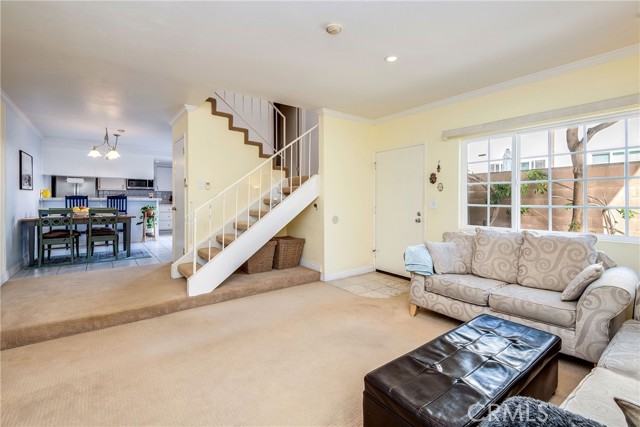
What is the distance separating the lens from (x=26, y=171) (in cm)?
479

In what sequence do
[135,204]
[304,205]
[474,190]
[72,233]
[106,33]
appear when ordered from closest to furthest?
[106,33]
[474,190]
[304,205]
[72,233]
[135,204]

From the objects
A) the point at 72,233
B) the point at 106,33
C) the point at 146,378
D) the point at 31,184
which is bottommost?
the point at 146,378

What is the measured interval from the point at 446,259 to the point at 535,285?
760mm

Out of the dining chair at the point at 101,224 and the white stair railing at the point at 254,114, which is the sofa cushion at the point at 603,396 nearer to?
the white stair railing at the point at 254,114

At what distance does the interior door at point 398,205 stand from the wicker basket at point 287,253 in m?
1.29

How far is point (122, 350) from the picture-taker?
2.37 m

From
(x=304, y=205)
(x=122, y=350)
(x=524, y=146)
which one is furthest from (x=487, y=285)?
(x=122, y=350)

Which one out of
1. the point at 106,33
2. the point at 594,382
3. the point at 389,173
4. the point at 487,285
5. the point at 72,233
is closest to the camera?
the point at 594,382

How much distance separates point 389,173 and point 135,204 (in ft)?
20.6

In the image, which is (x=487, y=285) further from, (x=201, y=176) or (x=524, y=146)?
(x=201, y=176)

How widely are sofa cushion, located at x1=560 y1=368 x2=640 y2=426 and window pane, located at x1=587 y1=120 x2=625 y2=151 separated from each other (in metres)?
2.35

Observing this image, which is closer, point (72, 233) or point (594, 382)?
point (594, 382)

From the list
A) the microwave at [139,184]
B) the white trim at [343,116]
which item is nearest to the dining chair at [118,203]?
the microwave at [139,184]

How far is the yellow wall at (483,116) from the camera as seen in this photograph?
261 cm
